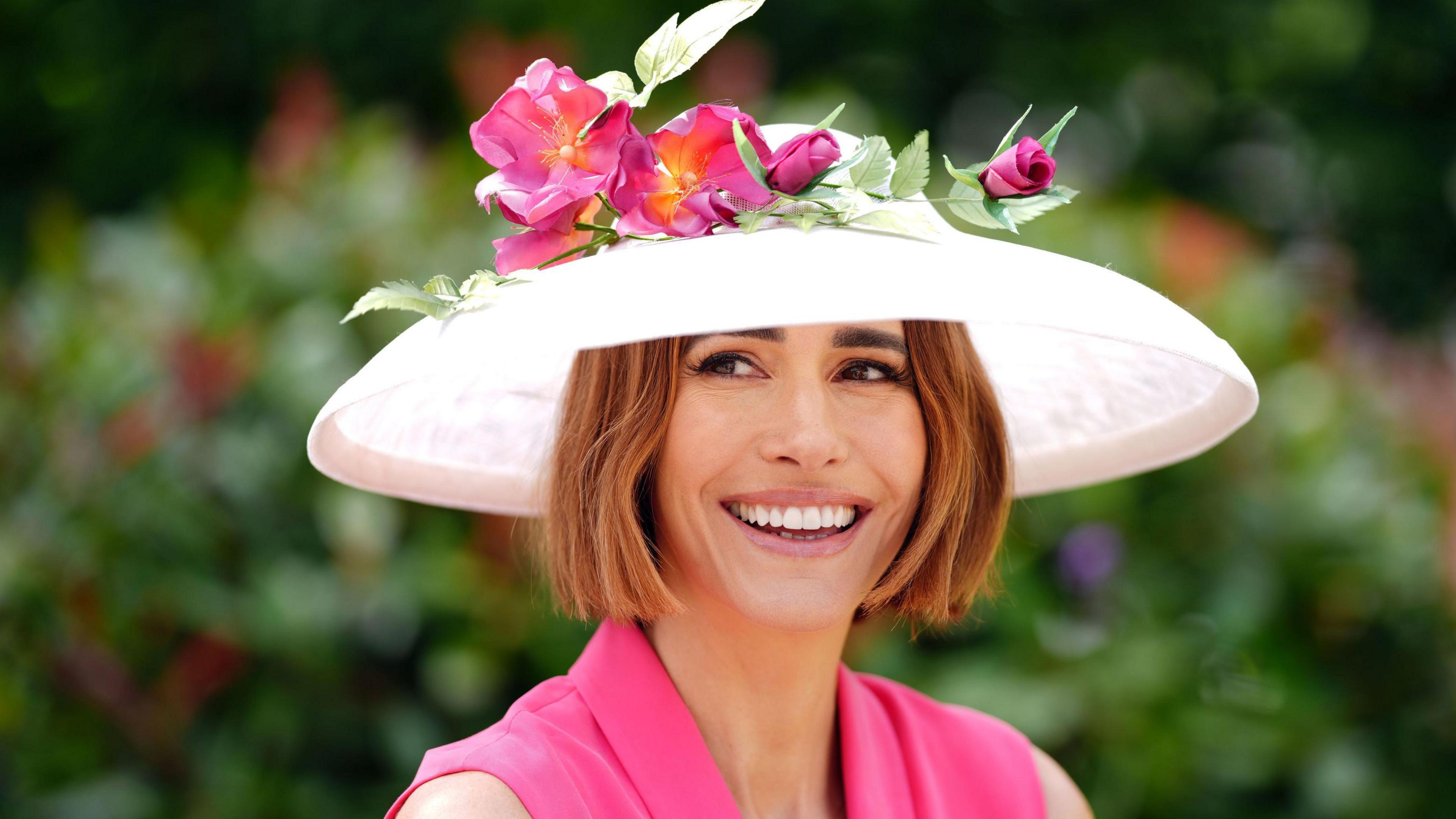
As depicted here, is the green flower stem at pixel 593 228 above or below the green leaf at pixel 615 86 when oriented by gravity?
below

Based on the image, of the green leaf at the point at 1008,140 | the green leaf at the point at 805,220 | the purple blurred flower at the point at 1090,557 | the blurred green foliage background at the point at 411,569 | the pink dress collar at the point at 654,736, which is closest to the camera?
the green leaf at the point at 805,220

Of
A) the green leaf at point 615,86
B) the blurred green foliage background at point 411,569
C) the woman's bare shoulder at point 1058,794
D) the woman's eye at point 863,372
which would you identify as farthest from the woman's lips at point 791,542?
the blurred green foliage background at point 411,569

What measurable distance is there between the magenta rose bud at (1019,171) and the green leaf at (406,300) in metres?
0.74

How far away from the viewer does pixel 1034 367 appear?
2.39m

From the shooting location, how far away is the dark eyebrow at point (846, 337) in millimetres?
1834

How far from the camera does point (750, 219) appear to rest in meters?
1.73

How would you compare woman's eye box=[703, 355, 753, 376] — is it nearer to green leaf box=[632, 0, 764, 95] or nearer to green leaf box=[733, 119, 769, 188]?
green leaf box=[733, 119, 769, 188]

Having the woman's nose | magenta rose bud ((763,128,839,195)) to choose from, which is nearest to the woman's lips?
the woman's nose

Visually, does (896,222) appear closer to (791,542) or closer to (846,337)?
(846,337)

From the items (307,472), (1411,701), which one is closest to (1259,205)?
(1411,701)

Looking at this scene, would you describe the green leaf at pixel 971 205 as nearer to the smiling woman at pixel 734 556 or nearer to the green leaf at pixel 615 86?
the smiling woman at pixel 734 556

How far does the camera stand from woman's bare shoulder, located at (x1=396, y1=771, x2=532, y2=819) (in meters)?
1.71

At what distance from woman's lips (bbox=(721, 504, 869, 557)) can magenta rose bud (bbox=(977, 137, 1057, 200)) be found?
51 centimetres

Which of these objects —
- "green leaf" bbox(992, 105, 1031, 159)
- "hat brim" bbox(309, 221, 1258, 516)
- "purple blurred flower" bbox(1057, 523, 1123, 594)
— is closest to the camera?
"hat brim" bbox(309, 221, 1258, 516)
